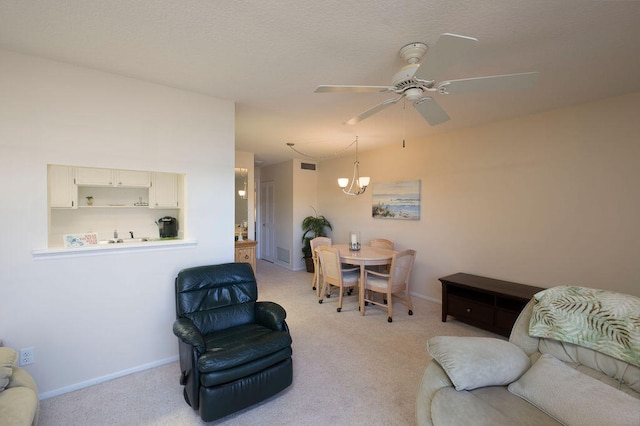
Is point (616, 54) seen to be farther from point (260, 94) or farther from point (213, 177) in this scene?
point (213, 177)

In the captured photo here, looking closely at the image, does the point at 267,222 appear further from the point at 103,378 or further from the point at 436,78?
the point at 436,78

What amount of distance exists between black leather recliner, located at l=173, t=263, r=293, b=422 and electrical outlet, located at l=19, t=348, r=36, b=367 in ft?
3.35

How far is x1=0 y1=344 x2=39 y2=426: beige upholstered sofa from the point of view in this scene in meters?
1.34

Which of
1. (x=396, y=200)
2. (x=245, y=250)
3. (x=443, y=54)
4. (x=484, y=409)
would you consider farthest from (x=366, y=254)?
(x=443, y=54)

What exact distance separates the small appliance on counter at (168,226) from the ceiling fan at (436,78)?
111 inches

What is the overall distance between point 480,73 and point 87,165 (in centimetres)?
331

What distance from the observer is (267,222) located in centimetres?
748

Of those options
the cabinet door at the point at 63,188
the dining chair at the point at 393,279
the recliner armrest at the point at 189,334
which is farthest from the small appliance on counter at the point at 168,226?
the dining chair at the point at 393,279

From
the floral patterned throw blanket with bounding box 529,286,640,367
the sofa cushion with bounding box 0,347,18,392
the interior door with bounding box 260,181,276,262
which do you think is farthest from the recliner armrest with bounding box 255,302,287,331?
the interior door with bounding box 260,181,276,262

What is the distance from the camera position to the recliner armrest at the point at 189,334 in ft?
6.16

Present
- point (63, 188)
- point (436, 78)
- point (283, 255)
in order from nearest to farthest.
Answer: point (436, 78) < point (63, 188) < point (283, 255)

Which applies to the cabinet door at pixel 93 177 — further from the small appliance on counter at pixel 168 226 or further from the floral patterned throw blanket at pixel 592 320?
the floral patterned throw blanket at pixel 592 320

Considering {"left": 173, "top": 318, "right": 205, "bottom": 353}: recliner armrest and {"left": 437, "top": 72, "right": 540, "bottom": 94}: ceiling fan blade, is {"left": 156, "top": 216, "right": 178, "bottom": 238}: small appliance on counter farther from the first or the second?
{"left": 437, "top": 72, "right": 540, "bottom": 94}: ceiling fan blade

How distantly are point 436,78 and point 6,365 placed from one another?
9.99 feet
